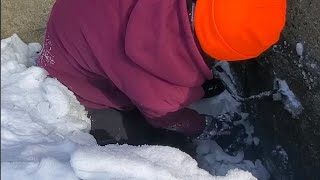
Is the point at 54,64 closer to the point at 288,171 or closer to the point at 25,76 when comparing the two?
the point at 25,76

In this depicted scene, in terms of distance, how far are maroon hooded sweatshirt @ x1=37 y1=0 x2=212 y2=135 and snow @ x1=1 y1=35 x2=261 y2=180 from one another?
2.4 inches

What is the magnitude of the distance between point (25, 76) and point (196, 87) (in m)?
0.40

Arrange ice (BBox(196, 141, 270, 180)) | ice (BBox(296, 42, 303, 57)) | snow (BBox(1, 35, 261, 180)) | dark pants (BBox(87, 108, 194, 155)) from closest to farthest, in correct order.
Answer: snow (BBox(1, 35, 261, 180)), ice (BBox(296, 42, 303, 57)), dark pants (BBox(87, 108, 194, 155)), ice (BBox(196, 141, 270, 180))

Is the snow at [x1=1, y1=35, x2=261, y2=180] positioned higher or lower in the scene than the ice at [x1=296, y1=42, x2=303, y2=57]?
lower

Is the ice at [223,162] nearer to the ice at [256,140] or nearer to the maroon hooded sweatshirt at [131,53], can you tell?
the ice at [256,140]

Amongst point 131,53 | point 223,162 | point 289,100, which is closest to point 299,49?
point 289,100

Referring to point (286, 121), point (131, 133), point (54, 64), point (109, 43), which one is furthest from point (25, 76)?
point (286, 121)

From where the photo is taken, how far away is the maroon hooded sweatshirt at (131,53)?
1146 millimetres

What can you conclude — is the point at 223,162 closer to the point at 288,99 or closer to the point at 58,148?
the point at 288,99

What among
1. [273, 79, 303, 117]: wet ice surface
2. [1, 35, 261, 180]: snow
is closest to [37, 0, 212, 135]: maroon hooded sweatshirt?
[1, 35, 261, 180]: snow

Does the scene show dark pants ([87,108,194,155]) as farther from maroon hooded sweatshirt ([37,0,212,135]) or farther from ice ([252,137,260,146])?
ice ([252,137,260,146])

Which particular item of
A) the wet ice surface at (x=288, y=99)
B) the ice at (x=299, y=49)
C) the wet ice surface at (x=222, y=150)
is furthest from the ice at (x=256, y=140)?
the ice at (x=299, y=49)

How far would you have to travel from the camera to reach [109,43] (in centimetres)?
123

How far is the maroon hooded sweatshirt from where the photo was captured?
115 cm
